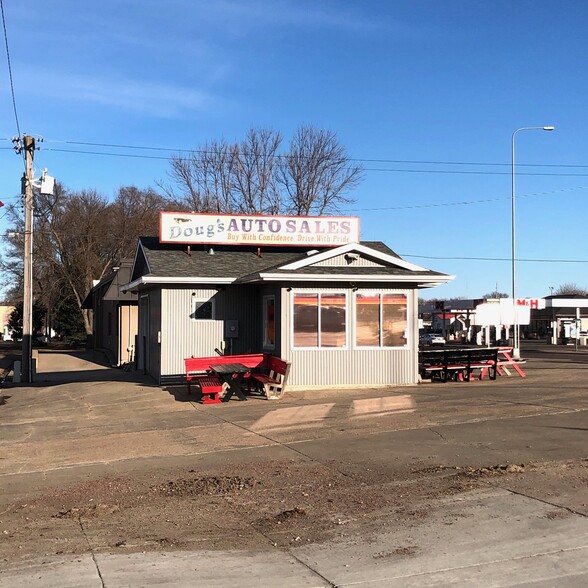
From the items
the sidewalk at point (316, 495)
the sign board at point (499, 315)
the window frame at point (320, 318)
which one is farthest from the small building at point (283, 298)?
the sign board at point (499, 315)

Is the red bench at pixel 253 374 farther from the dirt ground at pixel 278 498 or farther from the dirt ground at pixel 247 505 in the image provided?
the dirt ground at pixel 247 505

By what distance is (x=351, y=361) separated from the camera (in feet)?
56.0

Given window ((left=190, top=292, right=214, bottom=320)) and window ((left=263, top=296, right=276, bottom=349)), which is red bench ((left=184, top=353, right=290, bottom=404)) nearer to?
window ((left=263, top=296, right=276, bottom=349))

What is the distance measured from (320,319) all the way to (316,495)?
384 inches

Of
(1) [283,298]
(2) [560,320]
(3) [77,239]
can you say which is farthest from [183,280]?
(2) [560,320]

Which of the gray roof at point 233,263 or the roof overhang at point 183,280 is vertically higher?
the gray roof at point 233,263

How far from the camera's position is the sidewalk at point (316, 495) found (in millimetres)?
5195

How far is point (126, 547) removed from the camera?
5.73 metres

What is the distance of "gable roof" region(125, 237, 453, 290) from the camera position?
657 inches

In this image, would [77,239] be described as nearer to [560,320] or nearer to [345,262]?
[345,262]

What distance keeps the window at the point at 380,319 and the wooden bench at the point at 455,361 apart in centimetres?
151

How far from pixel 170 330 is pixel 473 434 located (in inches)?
416

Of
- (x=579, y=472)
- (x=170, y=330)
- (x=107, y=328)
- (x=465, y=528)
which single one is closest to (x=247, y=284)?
(x=170, y=330)

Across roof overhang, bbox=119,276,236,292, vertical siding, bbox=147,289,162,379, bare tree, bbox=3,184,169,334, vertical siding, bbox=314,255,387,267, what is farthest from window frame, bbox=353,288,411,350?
bare tree, bbox=3,184,169,334
